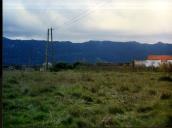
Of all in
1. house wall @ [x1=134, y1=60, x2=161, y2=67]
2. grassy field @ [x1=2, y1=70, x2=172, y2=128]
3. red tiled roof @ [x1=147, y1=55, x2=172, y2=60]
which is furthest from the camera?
house wall @ [x1=134, y1=60, x2=161, y2=67]

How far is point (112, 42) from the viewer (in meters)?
8.05

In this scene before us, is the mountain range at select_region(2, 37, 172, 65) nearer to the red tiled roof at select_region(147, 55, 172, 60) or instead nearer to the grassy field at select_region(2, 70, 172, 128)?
the red tiled roof at select_region(147, 55, 172, 60)

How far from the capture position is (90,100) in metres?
8.16

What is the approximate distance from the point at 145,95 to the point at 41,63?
10.6 ft

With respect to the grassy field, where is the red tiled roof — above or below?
above

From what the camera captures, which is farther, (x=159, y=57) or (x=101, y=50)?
(x=101, y=50)

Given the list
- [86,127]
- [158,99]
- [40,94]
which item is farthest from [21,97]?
[158,99]

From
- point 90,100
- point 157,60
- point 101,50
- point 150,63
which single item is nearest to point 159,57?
point 157,60

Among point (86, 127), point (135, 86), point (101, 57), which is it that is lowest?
point (86, 127)

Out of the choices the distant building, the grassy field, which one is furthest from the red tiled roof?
the grassy field

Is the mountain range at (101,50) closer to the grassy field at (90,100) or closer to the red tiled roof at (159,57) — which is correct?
the red tiled roof at (159,57)

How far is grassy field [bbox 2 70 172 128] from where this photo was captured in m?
6.96

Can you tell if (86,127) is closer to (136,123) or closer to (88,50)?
(136,123)

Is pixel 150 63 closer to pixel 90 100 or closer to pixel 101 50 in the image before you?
pixel 101 50
